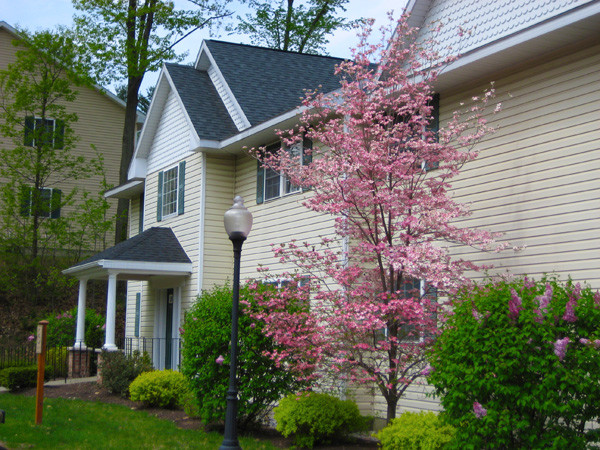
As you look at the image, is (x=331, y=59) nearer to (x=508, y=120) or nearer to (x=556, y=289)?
(x=508, y=120)

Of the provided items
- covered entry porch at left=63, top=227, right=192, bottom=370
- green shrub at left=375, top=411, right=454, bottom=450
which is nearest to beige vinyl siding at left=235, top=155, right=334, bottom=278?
covered entry porch at left=63, top=227, right=192, bottom=370

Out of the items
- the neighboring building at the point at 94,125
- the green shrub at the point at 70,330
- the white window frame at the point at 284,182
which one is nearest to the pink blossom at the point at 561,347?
the white window frame at the point at 284,182

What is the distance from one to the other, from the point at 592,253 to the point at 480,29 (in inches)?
157

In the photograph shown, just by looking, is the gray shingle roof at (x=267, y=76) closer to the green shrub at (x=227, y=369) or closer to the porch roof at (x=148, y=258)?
the porch roof at (x=148, y=258)

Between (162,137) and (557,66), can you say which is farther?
(162,137)

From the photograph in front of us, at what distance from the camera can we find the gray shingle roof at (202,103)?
56.7ft

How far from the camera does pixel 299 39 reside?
103 ft

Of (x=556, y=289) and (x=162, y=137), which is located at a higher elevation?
(x=162, y=137)

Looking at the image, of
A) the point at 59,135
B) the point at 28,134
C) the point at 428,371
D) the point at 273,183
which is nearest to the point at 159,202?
the point at 273,183

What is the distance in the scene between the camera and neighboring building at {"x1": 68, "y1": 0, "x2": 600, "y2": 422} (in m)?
9.33

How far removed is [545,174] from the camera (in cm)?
974

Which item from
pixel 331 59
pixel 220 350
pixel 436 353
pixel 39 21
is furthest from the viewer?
pixel 39 21

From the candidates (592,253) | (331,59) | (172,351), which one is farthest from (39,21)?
(592,253)

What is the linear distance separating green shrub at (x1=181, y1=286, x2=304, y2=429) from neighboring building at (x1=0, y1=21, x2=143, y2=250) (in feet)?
64.8
